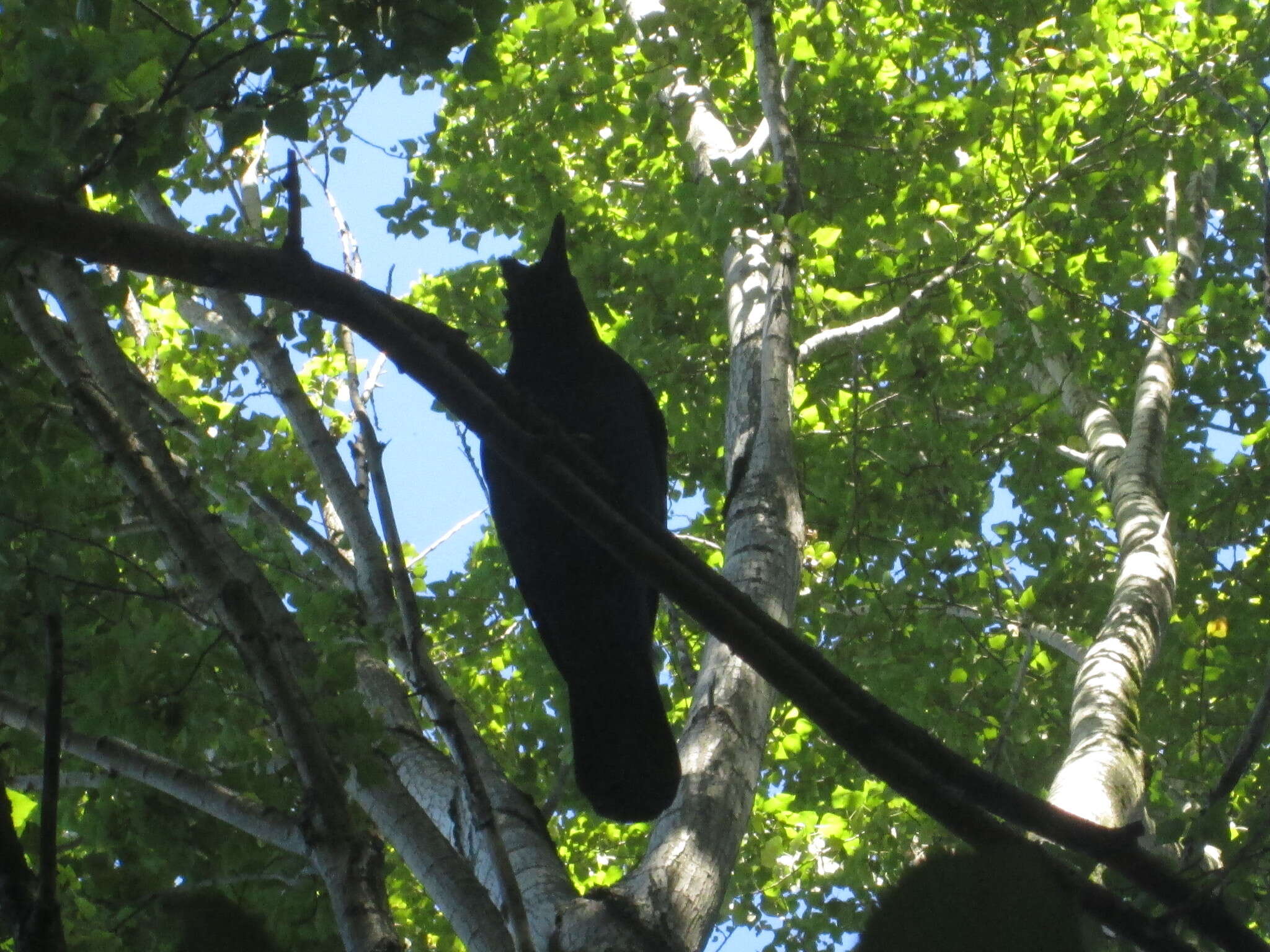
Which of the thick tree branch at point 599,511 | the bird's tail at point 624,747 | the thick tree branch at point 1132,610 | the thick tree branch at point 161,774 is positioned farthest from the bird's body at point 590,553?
the thick tree branch at point 1132,610

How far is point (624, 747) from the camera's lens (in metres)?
2.85

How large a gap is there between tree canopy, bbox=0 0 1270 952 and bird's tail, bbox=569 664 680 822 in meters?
0.12

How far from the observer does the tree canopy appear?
186 centimetres

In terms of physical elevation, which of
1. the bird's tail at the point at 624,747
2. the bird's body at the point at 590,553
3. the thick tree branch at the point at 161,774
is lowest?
the thick tree branch at the point at 161,774

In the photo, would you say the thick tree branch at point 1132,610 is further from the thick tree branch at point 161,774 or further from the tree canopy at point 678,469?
the thick tree branch at point 161,774

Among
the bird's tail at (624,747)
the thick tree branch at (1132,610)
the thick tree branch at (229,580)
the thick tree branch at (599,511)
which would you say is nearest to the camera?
the thick tree branch at (599,511)

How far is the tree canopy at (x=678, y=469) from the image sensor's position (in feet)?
6.09

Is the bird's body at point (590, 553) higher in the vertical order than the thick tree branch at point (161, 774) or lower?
higher

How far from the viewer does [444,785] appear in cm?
287

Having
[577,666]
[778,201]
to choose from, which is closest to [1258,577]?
[778,201]

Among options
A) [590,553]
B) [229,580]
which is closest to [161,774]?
[229,580]

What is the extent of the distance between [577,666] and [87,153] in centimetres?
173

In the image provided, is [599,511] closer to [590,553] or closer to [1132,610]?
[590,553]

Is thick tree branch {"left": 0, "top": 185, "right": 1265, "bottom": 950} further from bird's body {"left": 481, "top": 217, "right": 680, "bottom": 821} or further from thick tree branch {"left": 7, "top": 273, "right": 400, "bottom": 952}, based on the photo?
bird's body {"left": 481, "top": 217, "right": 680, "bottom": 821}
